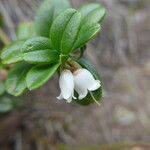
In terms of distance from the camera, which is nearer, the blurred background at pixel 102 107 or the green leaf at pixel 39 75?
the green leaf at pixel 39 75

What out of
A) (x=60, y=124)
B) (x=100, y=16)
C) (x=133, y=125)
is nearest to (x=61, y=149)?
(x=60, y=124)

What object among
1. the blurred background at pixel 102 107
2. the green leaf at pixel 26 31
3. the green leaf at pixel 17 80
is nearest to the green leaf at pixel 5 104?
the blurred background at pixel 102 107

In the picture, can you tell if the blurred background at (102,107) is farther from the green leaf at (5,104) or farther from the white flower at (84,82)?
the white flower at (84,82)

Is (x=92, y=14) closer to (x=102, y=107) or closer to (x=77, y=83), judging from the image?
(x=77, y=83)

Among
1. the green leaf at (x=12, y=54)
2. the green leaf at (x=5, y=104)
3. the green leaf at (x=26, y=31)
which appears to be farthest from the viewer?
the green leaf at (x=5, y=104)

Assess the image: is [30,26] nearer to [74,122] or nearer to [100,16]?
[100,16]

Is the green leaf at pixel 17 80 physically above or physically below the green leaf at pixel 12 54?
Result: below
